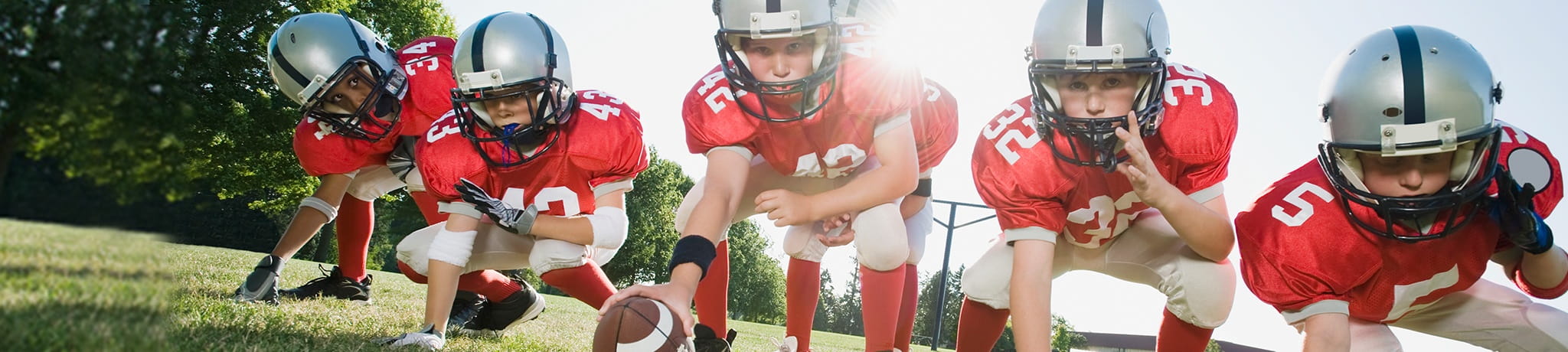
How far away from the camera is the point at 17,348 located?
3.23 feet

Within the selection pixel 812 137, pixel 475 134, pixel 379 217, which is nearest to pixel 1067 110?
pixel 812 137

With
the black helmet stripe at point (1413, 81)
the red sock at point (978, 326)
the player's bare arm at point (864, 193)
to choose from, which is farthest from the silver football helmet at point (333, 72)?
the black helmet stripe at point (1413, 81)

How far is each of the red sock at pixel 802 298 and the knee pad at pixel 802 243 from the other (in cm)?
3

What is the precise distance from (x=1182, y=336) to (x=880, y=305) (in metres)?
1.07

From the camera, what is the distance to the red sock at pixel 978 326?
146 inches

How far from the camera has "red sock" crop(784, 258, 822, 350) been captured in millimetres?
3889

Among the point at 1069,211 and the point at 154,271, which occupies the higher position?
the point at 154,271

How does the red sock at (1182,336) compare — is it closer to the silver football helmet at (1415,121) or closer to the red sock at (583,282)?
the silver football helmet at (1415,121)

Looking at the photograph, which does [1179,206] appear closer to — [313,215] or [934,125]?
[934,125]

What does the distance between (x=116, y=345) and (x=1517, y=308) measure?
3.89 metres

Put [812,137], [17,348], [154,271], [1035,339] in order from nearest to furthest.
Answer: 1. [17,348]
2. [154,271]
3. [1035,339]
4. [812,137]

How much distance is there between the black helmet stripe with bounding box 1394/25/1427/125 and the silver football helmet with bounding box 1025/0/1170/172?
2.25 feet

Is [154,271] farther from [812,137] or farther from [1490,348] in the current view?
[1490,348]

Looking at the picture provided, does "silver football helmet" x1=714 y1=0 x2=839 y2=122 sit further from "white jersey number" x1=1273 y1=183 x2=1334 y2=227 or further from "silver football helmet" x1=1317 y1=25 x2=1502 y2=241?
"silver football helmet" x1=1317 y1=25 x2=1502 y2=241
